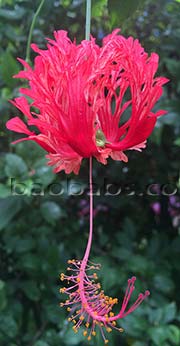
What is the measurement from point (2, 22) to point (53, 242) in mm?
620

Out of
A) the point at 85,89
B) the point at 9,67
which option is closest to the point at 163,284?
the point at 9,67

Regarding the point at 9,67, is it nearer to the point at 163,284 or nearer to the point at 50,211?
the point at 50,211

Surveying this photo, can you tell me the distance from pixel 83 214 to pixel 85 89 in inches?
44.9

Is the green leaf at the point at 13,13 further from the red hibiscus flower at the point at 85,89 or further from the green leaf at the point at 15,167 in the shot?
the red hibiscus flower at the point at 85,89

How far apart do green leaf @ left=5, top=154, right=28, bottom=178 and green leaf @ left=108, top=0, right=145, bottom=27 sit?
0.54 meters

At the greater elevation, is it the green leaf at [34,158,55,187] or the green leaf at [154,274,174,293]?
the green leaf at [34,158,55,187]

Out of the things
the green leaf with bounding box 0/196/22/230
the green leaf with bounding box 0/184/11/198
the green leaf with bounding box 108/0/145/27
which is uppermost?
the green leaf with bounding box 108/0/145/27

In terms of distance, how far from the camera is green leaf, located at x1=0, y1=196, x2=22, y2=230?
50.9 inches

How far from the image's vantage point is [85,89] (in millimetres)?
545

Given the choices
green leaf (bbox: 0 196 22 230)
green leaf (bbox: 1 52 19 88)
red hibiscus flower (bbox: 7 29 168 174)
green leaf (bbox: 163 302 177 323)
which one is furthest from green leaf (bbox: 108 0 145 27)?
green leaf (bbox: 163 302 177 323)

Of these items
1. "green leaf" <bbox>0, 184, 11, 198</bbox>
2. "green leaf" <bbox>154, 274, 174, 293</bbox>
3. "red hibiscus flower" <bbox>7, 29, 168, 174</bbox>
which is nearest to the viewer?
"red hibiscus flower" <bbox>7, 29, 168, 174</bbox>

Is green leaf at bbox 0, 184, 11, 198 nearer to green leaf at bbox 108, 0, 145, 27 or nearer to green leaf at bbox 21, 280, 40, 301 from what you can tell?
green leaf at bbox 21, 280, 40, 301

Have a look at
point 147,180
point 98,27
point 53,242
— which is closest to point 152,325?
point 53,242

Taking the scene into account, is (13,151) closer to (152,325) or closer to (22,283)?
(22,283)
